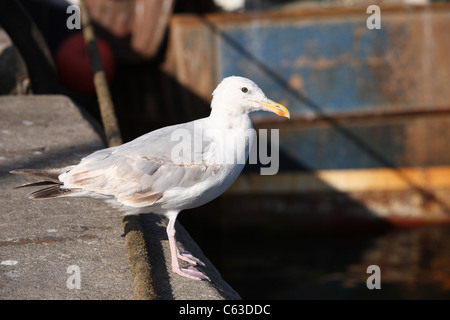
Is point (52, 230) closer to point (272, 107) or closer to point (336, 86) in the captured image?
point (272, 107)

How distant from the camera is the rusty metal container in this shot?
6668mm

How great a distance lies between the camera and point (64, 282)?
269 centimetres

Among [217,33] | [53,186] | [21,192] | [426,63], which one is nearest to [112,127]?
[21,192]

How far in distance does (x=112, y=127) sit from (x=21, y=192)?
31.0 inches

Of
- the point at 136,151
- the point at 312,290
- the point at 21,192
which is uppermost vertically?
the point at 136,151

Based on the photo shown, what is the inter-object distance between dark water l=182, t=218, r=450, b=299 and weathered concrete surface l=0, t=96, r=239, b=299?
9.48 ft

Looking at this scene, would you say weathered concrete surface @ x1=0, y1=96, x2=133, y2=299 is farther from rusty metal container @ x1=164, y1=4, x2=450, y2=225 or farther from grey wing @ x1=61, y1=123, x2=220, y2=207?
rusty metal container @ x1=164, y1=4, x2=450, y2=225

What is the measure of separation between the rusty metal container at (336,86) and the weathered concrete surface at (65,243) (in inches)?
107

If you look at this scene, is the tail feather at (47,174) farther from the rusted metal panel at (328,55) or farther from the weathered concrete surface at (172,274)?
the rusted metal panel at (328,55)

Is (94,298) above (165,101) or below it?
below

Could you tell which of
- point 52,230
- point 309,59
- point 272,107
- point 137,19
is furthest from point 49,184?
point 309,59

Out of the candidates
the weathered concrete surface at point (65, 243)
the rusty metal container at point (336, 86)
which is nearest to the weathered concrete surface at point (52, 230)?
the weathered concrete surface at point (65, 243)

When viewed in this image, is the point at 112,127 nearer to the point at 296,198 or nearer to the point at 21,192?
the point at 21,192
